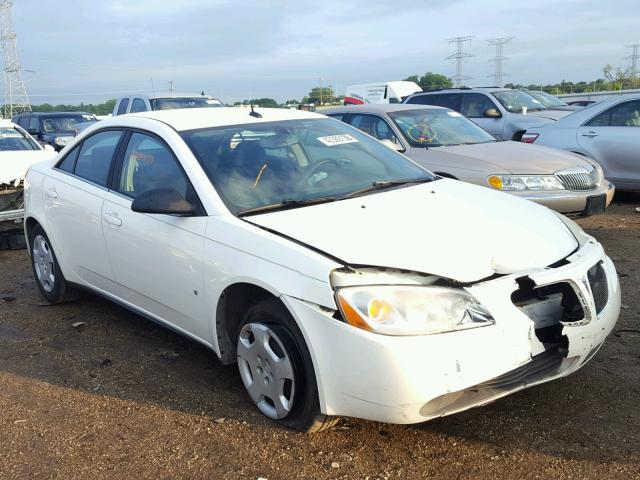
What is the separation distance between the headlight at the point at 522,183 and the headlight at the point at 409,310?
13.1 ft

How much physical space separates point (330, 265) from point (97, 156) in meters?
2.58

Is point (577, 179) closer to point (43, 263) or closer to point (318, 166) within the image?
point (318, 166)

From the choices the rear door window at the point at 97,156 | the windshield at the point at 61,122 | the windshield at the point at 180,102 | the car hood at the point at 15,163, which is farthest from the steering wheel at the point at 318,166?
the windshield at the point at 61,122

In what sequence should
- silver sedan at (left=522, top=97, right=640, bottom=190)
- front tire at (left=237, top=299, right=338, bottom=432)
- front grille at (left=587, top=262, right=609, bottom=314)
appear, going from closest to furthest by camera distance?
front tire at (left=237, top=299, right=338, bottom=432), front grille at (left=587, top=262, right=609, bottom=314), silver sedan at (left=522, top=97, right=640, bottom=190)

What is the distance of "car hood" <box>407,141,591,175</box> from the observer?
6.72 metres

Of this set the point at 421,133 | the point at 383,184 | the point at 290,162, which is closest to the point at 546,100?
the point at 421,133

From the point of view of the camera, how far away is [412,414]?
2836 mm

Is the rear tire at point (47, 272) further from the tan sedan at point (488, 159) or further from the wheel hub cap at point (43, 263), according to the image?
the tan sedan at point (488, 159)

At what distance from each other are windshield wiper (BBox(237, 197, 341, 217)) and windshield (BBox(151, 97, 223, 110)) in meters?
9.35

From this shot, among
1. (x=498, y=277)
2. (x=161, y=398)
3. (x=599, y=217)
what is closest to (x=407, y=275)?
(x=498, y=277)

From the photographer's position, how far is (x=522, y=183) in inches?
260

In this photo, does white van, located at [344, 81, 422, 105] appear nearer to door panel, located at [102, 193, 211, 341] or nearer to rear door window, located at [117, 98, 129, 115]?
rear door window, located at [117, 98, 129, 115]

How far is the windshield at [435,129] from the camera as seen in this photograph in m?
7.70

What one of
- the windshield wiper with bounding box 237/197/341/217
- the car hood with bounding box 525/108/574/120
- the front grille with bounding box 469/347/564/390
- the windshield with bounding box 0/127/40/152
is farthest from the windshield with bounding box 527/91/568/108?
the front grille with bounding box 469/347/564/390
